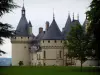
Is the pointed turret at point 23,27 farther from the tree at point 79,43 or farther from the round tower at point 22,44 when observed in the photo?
the tree at point 79,43

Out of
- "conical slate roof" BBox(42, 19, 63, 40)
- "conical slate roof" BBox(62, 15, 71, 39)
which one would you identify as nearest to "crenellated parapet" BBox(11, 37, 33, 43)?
"conical slate roof" BBox(42, 19, 63, 40)

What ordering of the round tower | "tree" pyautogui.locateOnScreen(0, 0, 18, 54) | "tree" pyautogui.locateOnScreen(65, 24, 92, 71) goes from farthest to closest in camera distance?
the round tower
"tree" pyautogui.locateOnScreen(65, 24, 92, 71)
"tree" pyautogui.locateOnScreen(0, 0, 18, 54)

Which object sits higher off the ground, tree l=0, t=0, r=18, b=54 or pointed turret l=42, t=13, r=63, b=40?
pointed turret l=42, t=13, r=63, b=40

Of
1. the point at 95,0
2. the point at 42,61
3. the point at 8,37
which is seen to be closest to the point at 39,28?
the point at 42,61

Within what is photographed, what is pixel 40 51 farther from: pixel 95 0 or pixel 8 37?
pixel 8 37

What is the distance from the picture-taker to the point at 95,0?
125 ft

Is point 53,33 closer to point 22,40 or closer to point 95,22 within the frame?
point 22,40

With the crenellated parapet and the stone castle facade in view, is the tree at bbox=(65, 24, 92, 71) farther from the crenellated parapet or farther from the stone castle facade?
the crenellated parapet

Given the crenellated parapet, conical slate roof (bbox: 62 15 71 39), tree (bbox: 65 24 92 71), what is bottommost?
tree (bbox: 65 24 92 71)

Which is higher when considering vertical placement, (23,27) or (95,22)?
(23,27)

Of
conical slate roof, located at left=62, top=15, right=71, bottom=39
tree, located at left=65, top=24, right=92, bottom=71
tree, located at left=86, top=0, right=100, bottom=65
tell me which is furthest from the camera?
conical slate roof, located at left=62, top=15, right=71, bottom=39

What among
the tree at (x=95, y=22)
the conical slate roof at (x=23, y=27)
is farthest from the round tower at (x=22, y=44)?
the tree at (x=95, y=22)

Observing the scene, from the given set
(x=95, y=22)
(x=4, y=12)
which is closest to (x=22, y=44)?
(x=95, y=22)

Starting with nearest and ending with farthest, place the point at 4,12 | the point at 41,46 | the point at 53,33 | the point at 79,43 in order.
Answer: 1. the point at 4,12
2. the point at 79,43
3. the point at 53,33
4. the point at 41,46
